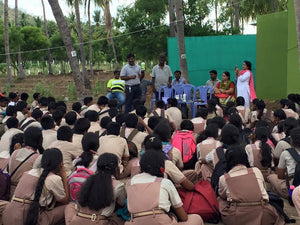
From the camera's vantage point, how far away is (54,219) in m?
4.24

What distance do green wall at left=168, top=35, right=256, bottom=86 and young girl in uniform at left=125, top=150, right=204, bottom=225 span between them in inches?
416

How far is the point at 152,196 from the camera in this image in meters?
3.53

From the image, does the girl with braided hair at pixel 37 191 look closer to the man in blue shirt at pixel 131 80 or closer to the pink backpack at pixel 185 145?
the pink backpack at pixel 185 145

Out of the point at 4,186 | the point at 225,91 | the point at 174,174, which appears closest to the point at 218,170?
the point at 174,174

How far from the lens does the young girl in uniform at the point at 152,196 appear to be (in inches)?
138

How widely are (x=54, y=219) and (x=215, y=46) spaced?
11.0 m

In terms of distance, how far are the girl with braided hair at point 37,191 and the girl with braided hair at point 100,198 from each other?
26 cm

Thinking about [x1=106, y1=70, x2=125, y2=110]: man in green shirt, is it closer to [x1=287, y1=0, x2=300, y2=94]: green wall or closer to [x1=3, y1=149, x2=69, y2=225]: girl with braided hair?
[x1=287, y1=0, x2=300, y2=94]: green wall

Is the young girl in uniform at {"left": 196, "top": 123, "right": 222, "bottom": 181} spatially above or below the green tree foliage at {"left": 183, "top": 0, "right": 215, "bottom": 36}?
below

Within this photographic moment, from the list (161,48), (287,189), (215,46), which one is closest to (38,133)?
(287,189)

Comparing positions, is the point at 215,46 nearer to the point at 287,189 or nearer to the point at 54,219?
the point at 287,189

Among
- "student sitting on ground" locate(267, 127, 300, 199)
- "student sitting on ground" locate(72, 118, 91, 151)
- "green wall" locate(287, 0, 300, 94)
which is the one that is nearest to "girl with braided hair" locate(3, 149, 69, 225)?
"student sitting on ground" locate(72, 118, 91, 151)

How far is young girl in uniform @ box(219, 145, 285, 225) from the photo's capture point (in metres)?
4.02

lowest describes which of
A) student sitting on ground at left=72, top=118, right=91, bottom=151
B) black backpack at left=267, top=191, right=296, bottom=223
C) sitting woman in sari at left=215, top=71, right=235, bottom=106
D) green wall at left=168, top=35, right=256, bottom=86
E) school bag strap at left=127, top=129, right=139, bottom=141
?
black backpack at left=267, top=191, right=296, bottom=223
